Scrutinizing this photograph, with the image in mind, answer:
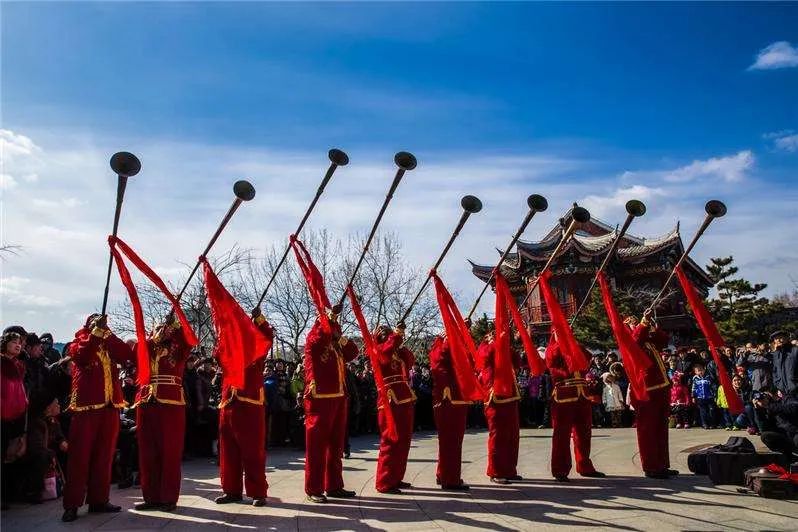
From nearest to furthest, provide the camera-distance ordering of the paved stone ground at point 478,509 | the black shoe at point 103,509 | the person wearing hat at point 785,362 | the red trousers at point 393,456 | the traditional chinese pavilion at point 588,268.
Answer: the paved stone ground at point 478,509, the black shoe at point 103,509, the red trousers at point 393,456, the person wearing hat at point 785,362, the traditional chinese pavilion at point 588,268

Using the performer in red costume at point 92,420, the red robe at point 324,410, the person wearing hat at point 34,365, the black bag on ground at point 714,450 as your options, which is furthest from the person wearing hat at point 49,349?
the black bag on ground at point 714,450

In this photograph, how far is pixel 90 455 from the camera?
6.69 m

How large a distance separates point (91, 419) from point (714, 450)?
762cm

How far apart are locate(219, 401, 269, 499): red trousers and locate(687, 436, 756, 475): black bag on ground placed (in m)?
5.72

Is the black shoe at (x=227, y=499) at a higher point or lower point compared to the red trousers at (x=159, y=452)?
lower

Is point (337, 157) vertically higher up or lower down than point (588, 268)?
lower down

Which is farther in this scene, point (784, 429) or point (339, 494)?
point (784, 429)

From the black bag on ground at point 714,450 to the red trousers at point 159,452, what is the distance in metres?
6.62

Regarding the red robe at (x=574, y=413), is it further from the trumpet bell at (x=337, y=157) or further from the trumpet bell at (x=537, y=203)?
the trumpet bell at (x=337, y=157)

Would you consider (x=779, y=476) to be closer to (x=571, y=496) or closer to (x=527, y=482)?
(x=571, y=496)

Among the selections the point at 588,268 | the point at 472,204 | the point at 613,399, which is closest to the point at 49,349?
the point at 472,204

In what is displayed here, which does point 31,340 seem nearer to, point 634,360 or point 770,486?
point 634,360

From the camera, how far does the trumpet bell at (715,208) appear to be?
8734 millimetres

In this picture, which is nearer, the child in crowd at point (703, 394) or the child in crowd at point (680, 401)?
→ the child in crowd at point (703, 394)
